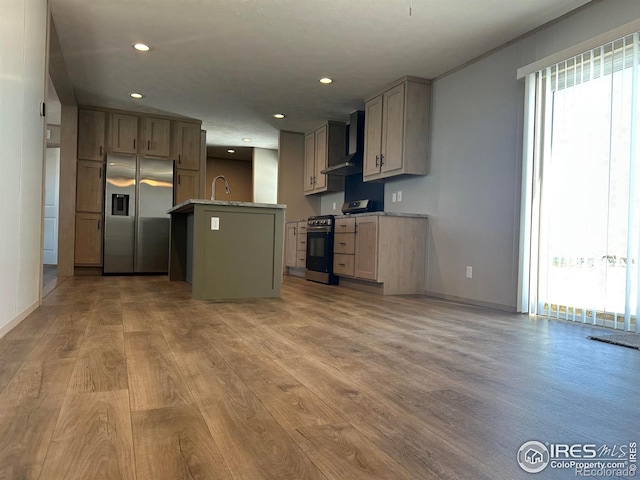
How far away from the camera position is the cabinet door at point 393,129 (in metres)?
4.93

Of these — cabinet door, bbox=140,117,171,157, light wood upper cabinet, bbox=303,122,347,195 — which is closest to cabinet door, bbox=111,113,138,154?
cabinet door, bbox=140,117,171,157

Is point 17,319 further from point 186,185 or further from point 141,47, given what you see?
point 186,185

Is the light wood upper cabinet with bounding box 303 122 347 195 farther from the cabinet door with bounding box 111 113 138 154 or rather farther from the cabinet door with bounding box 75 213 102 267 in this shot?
the cabinet door with bounding box 75 213 102 267

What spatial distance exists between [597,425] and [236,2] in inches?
138

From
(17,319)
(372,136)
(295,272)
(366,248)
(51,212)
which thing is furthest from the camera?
(51,212)

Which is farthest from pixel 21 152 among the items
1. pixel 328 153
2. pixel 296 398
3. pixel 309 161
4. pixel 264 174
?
pixel 264 174

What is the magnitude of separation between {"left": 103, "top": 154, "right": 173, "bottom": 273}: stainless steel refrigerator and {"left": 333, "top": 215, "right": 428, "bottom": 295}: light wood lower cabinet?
307 cm

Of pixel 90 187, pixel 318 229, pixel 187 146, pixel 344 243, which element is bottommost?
pixel 344 243

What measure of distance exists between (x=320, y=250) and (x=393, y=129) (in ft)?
6.29

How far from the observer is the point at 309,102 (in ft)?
19.3

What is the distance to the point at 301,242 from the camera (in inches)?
269

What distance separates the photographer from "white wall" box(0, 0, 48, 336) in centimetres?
232

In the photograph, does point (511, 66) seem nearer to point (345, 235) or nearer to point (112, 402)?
point (345, 235)

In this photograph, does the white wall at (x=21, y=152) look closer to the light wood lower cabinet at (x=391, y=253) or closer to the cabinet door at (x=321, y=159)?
the light wood lower cabinet at (x=391, y=253)
